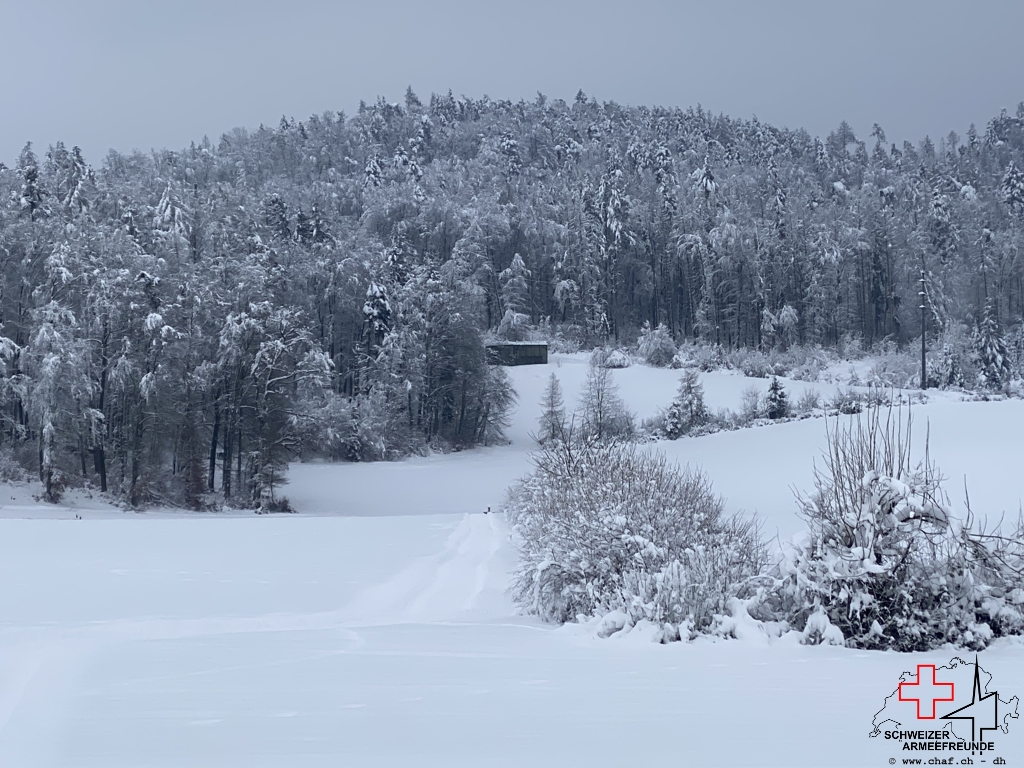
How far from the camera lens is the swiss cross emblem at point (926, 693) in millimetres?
4949

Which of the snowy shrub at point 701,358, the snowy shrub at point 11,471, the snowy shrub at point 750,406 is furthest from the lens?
the snowy shrub at point 701,358

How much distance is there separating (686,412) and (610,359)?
16.0 meters

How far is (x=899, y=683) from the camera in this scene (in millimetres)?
5555

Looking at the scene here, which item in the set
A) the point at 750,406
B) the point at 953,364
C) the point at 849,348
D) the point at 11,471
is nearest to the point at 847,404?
the point at 750,406

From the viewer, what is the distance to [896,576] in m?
7.09

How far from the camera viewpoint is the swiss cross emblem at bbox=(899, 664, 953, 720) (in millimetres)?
4949

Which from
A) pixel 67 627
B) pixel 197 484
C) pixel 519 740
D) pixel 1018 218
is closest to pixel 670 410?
pixel 197 484

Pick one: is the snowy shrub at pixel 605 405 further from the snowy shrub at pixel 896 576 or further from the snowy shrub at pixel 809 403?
the snowy shrub at pixel 896 576

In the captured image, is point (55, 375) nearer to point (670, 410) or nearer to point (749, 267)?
point (670, 410)

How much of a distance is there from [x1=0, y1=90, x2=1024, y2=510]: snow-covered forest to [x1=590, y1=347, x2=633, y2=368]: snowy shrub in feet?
24.2

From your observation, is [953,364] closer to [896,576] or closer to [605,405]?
[605,405]

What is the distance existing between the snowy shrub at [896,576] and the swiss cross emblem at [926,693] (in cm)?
119

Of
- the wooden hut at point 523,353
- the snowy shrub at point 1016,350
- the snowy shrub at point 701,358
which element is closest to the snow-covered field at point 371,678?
the snowy shrub at point 701,358

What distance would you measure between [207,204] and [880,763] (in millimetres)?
57054
